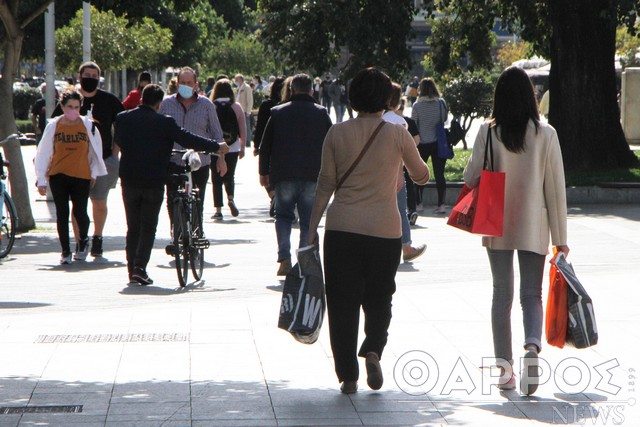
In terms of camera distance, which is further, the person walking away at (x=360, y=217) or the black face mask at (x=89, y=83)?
the black face mask at (x=89, y=83)

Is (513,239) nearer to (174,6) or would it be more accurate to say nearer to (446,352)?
(446,352)

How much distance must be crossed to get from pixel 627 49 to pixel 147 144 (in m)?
35.6

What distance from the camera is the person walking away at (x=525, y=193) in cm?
608

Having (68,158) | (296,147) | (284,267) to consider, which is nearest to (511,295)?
(296,147)

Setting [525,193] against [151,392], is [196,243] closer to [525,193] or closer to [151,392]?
[151,392]

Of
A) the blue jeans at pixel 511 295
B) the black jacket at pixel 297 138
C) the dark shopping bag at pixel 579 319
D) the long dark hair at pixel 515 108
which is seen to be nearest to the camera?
the dark shopping bag at pixel 579 319

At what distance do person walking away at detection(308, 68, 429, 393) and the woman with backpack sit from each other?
29.8 ft

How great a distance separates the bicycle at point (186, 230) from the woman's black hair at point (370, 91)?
4137 mm

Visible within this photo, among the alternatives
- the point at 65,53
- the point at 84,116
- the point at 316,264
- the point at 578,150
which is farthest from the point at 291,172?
the point at 65,53

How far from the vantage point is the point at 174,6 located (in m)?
13.3

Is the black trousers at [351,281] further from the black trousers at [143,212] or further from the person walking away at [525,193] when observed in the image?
the black trousers at [143,212]

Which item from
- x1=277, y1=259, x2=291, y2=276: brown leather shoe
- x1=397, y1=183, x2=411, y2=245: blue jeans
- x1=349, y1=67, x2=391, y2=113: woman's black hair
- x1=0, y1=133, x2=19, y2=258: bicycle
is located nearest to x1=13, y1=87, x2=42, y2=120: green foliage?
Result: x1=0, y1=133, x2=19, y2=258: bicycle

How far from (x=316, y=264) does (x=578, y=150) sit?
45.4ft

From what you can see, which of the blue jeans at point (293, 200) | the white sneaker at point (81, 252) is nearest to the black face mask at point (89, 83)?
the white sneaker at point (81, 252)
